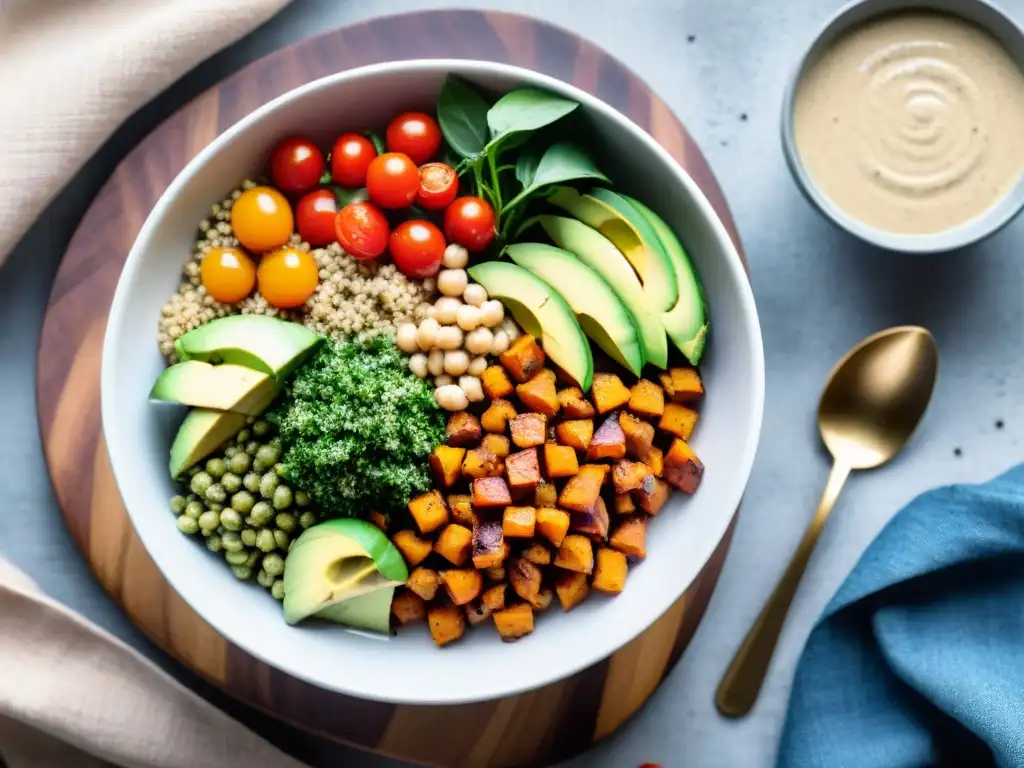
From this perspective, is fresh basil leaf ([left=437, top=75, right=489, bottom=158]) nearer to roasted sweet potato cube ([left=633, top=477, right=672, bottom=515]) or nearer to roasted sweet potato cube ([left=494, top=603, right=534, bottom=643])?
roasted sweet potato cube ([left=633, top=477, right=672, bottom=515])

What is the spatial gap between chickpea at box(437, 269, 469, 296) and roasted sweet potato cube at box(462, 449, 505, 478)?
325 mm

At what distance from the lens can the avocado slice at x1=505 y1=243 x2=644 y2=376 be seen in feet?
6.57

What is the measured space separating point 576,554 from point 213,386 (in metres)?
0.76

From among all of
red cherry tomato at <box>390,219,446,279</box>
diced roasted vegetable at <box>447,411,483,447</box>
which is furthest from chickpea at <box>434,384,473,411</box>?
red cherry tomato at <box>390,219,446,279</box>

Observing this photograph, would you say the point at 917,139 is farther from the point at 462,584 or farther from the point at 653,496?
the point at 462,584

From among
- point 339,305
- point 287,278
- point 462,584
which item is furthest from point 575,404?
point 287,278

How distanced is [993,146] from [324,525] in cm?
164

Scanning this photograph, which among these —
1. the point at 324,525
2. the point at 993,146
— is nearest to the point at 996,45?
the point at 993,146

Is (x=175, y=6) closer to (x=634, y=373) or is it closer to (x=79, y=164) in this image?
(x=79, y=164)

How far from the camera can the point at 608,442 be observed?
6.62 ft

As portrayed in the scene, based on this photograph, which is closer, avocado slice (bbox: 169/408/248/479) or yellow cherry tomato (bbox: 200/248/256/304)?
avocado slice (bbox: 169/408/248/479)

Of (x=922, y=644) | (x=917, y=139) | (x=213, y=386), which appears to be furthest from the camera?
(x=922, y=644)

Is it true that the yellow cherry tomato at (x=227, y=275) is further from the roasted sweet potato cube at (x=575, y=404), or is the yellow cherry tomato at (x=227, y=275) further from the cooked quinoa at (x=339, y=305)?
the roasted sweet potato cube at (x=575, y=404)

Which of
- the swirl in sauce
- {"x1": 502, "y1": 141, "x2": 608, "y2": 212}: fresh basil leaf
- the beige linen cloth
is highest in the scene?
the swirl in sauce
